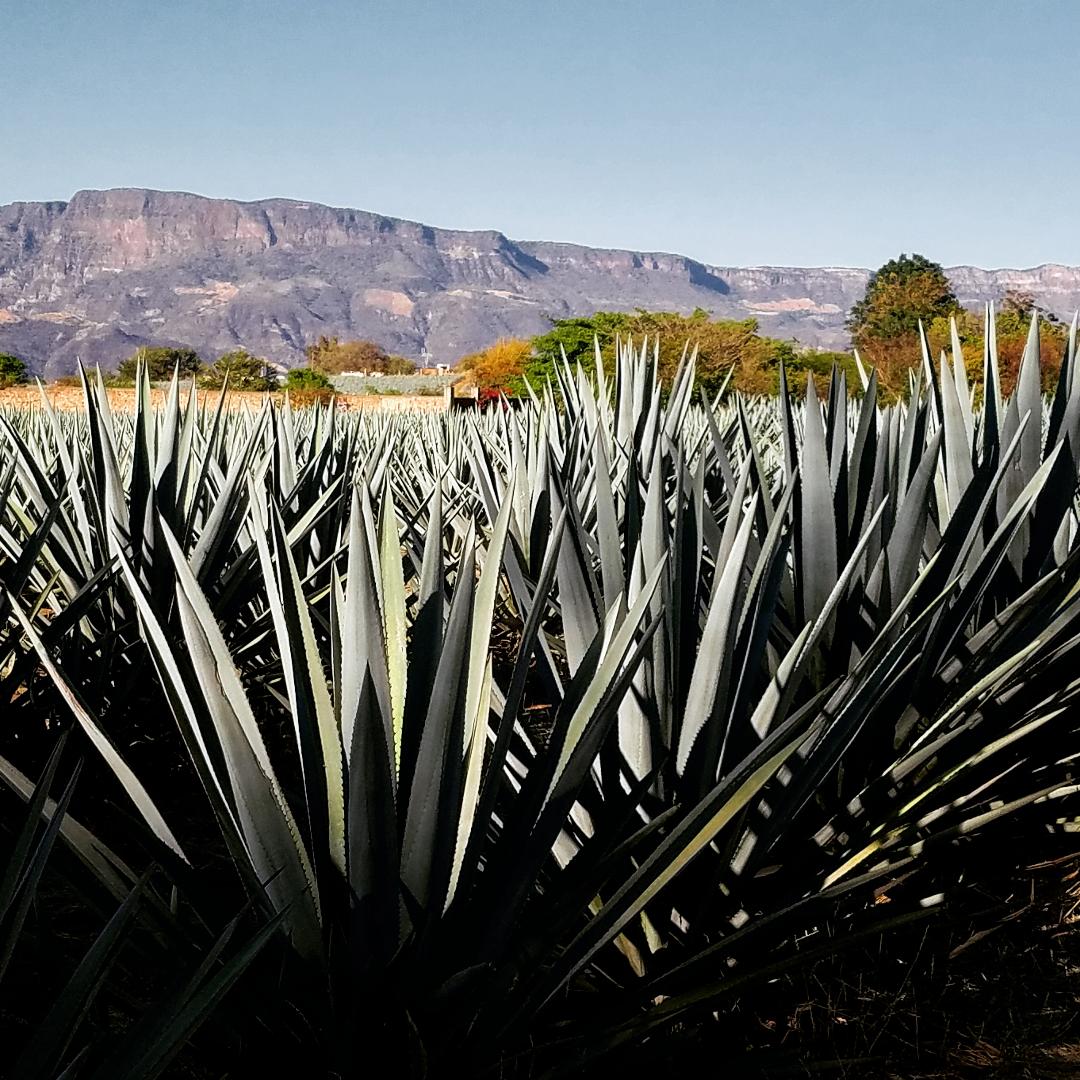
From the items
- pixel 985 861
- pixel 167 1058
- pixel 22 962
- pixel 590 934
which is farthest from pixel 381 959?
pixel 985 861

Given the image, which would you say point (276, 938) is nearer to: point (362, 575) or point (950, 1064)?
point (362, 575)

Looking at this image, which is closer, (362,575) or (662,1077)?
(362,575)

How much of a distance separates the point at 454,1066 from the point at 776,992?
2.24ft

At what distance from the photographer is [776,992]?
161 centimetres

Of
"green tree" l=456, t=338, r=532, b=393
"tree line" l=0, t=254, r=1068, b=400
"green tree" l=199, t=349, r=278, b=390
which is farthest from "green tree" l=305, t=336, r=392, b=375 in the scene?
"green tree" l=199, t=349, r=278, b=390

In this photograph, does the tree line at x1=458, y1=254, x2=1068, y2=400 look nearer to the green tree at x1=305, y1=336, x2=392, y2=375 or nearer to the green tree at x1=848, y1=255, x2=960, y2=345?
the green tree at x1=848, y1=255, x2=960, y2=345

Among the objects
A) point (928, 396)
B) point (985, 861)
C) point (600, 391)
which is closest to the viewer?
point (985, 861)

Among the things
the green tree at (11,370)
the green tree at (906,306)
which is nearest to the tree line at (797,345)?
the green tree at (906,306)

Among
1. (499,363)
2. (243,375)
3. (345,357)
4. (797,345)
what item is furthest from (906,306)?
(345,357)

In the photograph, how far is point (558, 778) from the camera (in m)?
1.12

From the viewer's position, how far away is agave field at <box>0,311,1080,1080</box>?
105 centimetres

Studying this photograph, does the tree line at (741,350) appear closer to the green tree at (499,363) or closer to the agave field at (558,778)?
the green tree at (499,363)

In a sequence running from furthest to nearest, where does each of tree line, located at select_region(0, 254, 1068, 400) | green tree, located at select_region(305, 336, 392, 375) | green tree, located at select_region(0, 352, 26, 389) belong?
1. green tree, located at select_region(305, 336, 392, 375)
2. green tree, located at select_region(0, 352, 26, 389)
3. tree line, located at select_region(0, 254, 1068, 400)

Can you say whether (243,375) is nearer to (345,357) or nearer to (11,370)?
(11,370)
